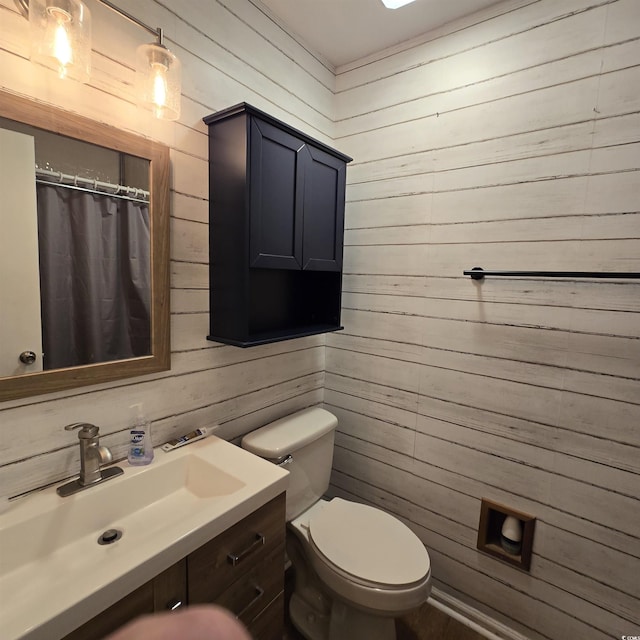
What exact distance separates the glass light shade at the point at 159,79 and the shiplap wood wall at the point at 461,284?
64mm

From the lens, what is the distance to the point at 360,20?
59.0 inches

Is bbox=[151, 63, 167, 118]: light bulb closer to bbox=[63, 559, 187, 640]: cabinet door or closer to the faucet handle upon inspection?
the faucet handle

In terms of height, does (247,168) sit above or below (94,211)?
above

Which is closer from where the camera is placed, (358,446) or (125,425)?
(125,425)

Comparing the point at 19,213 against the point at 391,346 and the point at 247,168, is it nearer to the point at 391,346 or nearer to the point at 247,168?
the point at 247,168

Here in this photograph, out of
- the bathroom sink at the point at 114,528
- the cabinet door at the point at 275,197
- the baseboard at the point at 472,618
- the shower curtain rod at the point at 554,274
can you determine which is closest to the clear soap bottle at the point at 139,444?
the bathroom sink at the point at 114,528

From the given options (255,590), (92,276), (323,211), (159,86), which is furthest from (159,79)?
(255,590)

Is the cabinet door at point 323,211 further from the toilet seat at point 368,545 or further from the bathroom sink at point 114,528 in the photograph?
the toilet seat at point 368,545

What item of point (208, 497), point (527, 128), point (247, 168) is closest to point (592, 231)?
point (527, 128)

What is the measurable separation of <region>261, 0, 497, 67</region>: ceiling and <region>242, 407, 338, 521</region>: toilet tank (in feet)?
5.64

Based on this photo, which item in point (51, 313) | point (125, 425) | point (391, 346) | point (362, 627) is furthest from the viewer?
point (391, 346)

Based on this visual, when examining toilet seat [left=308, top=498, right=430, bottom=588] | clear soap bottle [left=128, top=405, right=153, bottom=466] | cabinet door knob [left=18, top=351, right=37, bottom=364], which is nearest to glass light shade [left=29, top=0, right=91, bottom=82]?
cabinet door knob [left=18, top=351, right=37, bottom=364]

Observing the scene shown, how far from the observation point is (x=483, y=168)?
56.8 inches

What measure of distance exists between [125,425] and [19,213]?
67 centimetres
